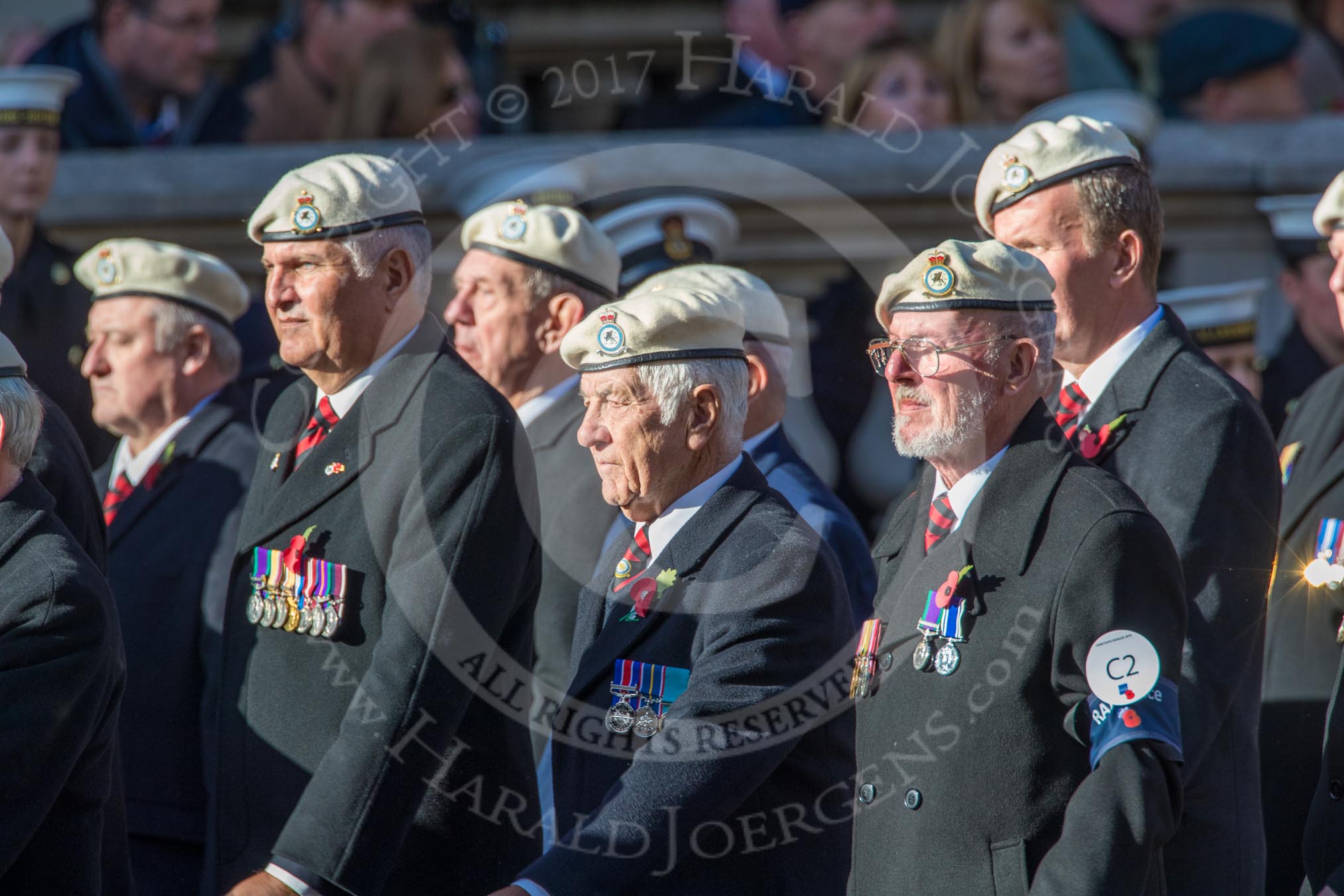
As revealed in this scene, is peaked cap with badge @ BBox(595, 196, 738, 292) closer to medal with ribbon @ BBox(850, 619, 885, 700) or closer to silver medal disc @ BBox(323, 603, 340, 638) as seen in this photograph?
silver medal disc @ BBox(323, 603, 340, 638)

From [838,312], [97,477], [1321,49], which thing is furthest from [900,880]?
[1321,49]

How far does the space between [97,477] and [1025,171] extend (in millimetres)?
2914

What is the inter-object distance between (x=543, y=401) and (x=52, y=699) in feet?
6.24

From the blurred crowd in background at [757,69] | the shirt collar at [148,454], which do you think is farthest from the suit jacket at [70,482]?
the blurred crowd in background at [757,69]

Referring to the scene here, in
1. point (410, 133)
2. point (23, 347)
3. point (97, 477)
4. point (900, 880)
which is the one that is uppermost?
point (410, 133)

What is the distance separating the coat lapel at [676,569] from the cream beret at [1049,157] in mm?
968

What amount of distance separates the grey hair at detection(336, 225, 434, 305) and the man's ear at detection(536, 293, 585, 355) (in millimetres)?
944

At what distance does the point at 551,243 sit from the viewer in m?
5.09

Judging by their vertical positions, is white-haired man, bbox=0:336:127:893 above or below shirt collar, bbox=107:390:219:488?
below

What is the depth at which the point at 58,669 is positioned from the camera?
3352 millimetres

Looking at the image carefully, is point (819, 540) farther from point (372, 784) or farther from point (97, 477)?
point (97, 477)

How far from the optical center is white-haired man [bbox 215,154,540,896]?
358cm

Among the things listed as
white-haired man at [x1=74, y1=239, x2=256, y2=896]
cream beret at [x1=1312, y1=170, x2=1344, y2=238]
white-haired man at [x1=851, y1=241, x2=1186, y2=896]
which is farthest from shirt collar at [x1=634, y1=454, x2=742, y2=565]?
cream beret at [x1=1312, y1=170, x2=1344, y2=238]

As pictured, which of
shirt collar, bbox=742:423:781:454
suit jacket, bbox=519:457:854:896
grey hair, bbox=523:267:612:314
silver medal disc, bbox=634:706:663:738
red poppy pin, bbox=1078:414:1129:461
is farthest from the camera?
grey hair, bbox=523:267:612:314
